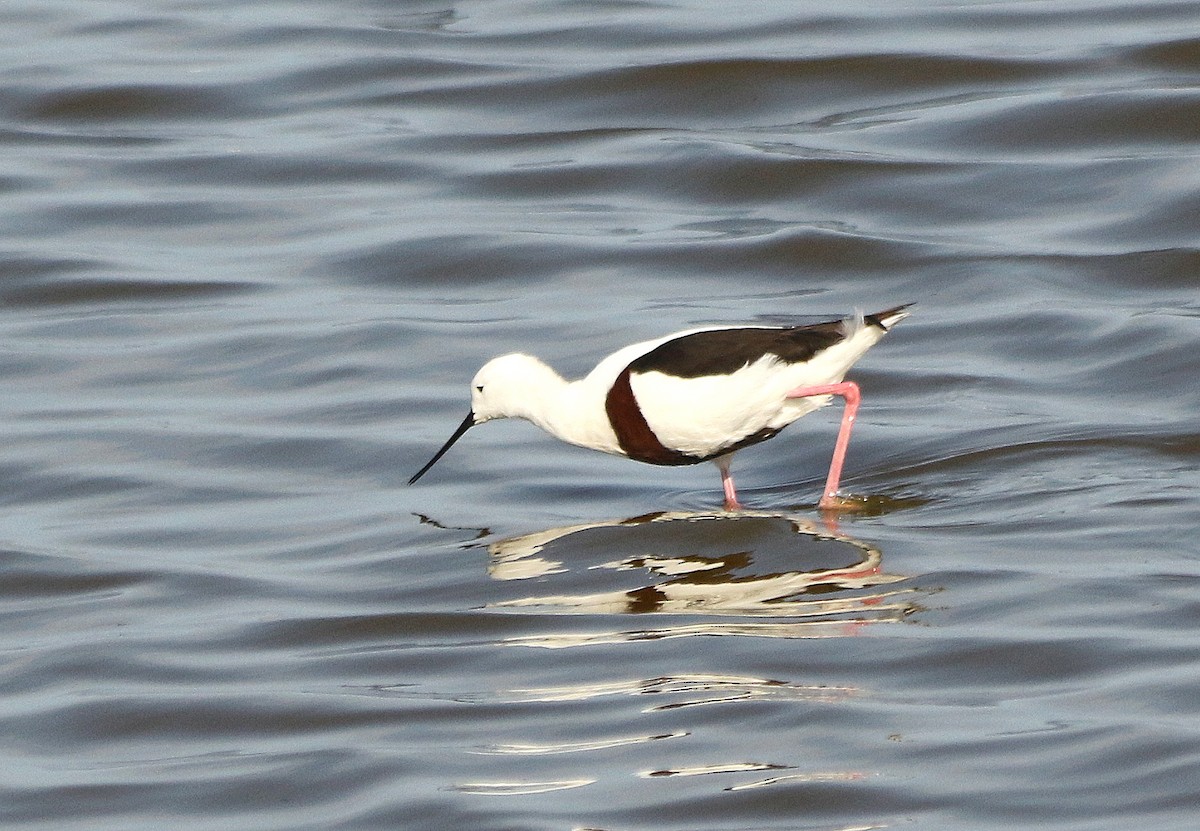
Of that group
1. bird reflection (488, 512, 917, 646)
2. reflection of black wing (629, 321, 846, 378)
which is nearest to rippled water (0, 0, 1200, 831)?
bird reflection (488, 512, 917, 646)

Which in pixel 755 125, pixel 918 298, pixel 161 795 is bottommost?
pixel 161 795

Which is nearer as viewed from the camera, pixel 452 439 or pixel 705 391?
pixel 705 391

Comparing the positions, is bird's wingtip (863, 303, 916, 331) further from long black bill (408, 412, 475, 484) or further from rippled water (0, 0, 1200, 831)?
long black bill (408, 412, 475, 484)

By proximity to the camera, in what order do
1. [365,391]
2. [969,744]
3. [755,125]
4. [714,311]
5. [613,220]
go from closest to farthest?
[969,744] → [365,391] → [714,311] → [613,220] → [755,125]

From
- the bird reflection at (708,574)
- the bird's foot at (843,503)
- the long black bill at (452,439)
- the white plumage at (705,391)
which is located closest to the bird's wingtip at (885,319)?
the white plumage at (705,391)

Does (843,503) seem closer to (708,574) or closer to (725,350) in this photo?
(725,350)

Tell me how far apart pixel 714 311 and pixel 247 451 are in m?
2.55

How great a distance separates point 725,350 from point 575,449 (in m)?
1.74

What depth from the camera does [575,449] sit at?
876 centimetres

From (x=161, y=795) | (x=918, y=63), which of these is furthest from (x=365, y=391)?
(x=918, y=63)

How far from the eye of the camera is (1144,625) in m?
5.87

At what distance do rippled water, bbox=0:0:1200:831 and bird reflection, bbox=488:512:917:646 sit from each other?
24 millimetres

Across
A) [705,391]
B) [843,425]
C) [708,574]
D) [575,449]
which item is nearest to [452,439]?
[575,449]

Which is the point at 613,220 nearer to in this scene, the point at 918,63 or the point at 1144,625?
the point at 918,63
